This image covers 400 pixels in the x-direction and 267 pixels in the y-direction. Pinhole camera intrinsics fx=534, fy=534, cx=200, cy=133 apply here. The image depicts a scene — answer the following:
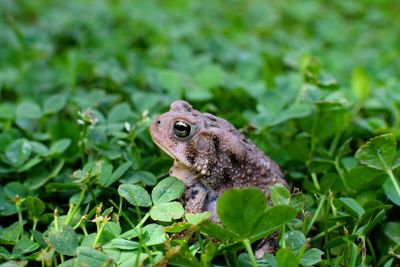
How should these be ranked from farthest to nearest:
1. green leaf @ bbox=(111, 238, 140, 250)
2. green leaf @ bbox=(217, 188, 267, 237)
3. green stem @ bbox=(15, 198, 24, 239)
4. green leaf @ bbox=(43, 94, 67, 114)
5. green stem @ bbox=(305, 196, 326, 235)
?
green leaf @ bbox=(43, 94, 67, 114) → green stem @ bbox=(305, 196, 326, 235) → green stem @ bbox=(15, 198, 24, 239) → green leaf @ bbox=(111, 238, 140, 250) → green leaf @ bbox=(217, 188, 267, 237)

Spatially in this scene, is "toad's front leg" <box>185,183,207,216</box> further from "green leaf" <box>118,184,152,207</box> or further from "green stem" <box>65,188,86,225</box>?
"green stem" <box>65,188,86,225</box>

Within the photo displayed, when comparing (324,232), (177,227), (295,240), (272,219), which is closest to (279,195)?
(272,219)

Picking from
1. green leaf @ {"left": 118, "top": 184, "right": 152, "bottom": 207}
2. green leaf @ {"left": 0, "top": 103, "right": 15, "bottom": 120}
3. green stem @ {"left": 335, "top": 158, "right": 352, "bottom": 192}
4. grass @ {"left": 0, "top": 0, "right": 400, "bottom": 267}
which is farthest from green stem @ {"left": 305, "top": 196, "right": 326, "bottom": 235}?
green leaf @ {"left": 0, "top": 103, "right": 15, "bottom": 120}

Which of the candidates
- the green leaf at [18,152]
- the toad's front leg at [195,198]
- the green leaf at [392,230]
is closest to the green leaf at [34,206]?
the green leaf at [18,152]

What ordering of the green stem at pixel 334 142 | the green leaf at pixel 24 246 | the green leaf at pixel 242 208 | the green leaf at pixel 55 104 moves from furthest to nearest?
the green leaf at pixel 55 104 < the green stem at pixel 334 142 < the green leaf at pixel 24 246 < the green leaf at pixel 242 208

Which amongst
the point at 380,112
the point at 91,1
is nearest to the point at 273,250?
the point at 380,112

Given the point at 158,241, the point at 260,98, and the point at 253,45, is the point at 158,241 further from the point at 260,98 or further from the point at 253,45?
the point at 253,45

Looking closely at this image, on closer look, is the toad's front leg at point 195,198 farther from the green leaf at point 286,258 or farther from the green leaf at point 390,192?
the green leaf at point 390,192

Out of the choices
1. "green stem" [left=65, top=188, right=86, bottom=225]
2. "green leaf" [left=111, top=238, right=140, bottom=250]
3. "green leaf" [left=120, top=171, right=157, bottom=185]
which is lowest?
"green stem" [left=65, top=188, right=86, bottom=225]
